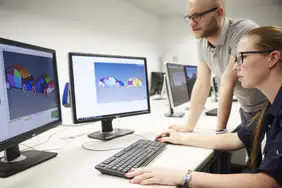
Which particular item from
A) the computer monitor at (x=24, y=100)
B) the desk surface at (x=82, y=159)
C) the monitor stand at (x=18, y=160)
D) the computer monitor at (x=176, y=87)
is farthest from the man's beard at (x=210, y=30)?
the monitor stand at (x=18, y=160)

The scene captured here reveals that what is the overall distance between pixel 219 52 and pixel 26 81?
3.71 feet

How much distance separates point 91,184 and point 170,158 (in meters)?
0.35

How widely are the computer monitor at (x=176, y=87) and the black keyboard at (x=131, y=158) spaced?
73 centimetres

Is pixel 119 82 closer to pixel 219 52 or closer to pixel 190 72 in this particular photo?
pixel 219 52

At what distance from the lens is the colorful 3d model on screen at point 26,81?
2.82 feet

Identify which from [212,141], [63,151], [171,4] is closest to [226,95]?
[212,141]

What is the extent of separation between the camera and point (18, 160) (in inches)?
37.5

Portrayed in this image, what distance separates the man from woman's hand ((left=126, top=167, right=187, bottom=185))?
0.62 meters

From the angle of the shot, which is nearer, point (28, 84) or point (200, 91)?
point (28, 84)

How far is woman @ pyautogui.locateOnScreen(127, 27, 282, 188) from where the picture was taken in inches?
28.5

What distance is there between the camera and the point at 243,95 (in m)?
1.60

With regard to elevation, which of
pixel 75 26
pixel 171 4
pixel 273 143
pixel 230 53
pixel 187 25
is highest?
pixel 171 4

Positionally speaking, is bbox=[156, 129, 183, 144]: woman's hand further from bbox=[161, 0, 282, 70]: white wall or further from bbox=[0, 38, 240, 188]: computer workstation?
bbox=[161, 0, 282, 70]: white wall

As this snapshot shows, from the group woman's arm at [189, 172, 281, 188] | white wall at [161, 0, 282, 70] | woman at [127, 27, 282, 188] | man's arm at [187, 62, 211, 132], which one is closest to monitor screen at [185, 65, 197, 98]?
man's arm at [187, 62, 211, 132]
